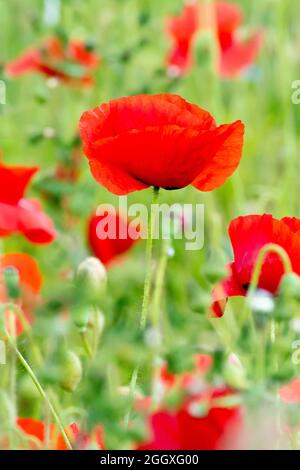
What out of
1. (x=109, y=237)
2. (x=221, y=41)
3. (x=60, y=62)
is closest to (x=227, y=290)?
(x=109, y=237)

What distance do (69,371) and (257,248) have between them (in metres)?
0.14

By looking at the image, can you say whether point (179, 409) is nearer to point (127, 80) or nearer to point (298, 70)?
point (127, 80)

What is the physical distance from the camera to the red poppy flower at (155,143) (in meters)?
0.73

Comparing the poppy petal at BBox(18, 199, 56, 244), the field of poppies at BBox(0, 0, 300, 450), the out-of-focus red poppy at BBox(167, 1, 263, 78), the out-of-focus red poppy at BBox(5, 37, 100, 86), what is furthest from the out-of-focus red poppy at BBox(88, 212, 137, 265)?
the out-of-focus red poppy at BBox(167, 1, 263, 78)

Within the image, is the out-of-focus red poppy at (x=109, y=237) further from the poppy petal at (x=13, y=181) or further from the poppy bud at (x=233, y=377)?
the poppy bud at (x=233, y=377)

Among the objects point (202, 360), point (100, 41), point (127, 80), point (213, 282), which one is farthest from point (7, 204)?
point (127, 80)

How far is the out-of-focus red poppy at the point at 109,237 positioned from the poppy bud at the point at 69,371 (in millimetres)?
419

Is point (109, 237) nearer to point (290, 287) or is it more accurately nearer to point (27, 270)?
point (27, 270)

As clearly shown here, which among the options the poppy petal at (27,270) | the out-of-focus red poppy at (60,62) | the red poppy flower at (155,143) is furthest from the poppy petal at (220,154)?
the out-of-focus red poppy at (60,62)

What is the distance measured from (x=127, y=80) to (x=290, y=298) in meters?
1.28

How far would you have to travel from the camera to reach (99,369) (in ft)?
1.81

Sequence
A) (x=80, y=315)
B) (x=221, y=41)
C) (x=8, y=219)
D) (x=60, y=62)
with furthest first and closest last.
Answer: (x=221, y=41) < (x=60, y=62) < (x=8, y=219) < (x=80, y=315)

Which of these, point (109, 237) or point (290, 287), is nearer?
point (290, 287)

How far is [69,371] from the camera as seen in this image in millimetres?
694
